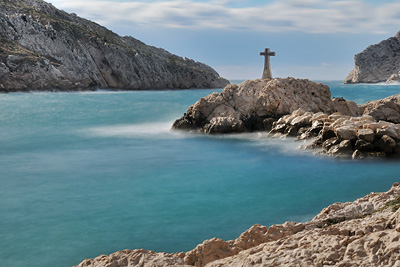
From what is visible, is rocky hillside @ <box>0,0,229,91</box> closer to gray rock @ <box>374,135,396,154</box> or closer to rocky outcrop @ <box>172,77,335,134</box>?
rocky outcrop @ <box>172,77,335,134</box>

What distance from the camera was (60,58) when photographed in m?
81.4

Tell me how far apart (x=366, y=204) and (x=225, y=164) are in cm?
1050

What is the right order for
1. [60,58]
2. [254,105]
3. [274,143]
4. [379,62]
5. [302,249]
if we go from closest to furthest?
[302,249] → [274,143] → [254,105] → [60,58] → [379,62]

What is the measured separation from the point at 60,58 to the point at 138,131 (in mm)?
59173

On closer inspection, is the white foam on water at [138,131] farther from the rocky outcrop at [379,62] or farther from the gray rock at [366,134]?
the rocky outcrop at [379,62]

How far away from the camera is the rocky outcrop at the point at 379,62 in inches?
6737

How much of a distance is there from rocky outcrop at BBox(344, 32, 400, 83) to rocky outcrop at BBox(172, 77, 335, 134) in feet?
510

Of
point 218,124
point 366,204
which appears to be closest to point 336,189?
point 366,204

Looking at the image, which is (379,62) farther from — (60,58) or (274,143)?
(274,143)

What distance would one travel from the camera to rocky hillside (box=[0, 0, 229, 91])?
226 feet

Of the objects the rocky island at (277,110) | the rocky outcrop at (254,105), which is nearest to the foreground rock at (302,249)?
the rocky island at (277,110)

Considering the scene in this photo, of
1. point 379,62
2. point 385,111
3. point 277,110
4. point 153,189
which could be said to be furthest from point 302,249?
point 379,62

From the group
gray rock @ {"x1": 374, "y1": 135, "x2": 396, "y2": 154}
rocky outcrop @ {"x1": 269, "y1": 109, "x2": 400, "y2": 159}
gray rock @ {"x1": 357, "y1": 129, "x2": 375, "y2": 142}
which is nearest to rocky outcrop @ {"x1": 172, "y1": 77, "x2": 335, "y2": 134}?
rocky outcrop @ {"x1": 269, "y1": 109, "x2": 400, "y2": 159}

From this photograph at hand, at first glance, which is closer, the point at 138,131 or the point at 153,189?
the point at 153,189
